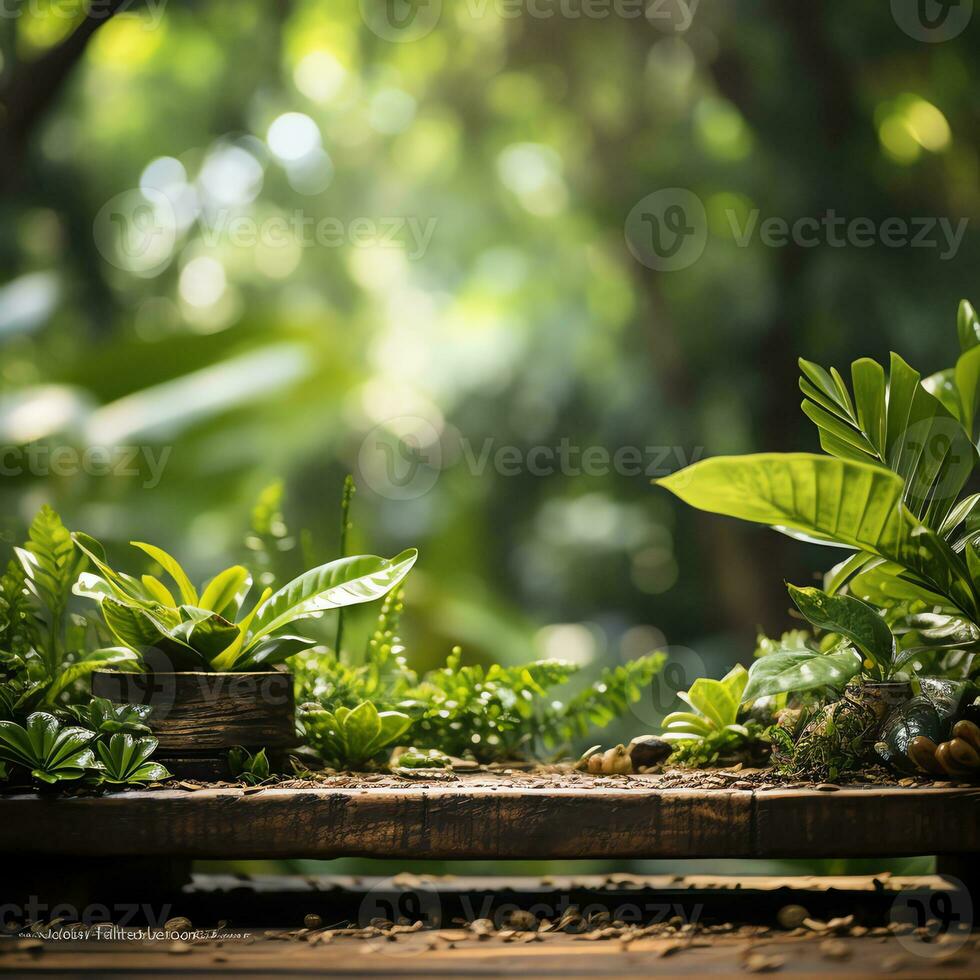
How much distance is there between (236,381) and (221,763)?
74.7 inches

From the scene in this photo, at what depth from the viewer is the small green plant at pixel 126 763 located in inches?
31.4

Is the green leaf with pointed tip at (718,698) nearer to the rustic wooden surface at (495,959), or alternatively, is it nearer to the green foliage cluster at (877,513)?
the green foliage cluster at (877,513)

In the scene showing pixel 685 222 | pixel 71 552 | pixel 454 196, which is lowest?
pixel 71 552

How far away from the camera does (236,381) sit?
2.60 metres

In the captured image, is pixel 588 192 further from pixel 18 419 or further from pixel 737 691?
pixel 737 691

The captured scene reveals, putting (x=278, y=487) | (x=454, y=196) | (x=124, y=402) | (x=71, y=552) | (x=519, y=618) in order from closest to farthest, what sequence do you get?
1. (x=71, y=552)
2. (x=278, y=487)
3. (x=124, y=402)
4. (x=519, y=618)
5. (x=454, y=196)

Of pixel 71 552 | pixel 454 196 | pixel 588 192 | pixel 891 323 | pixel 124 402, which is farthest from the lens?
pixel 454 196

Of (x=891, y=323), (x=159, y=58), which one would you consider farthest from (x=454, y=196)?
(x=891, y=323)
